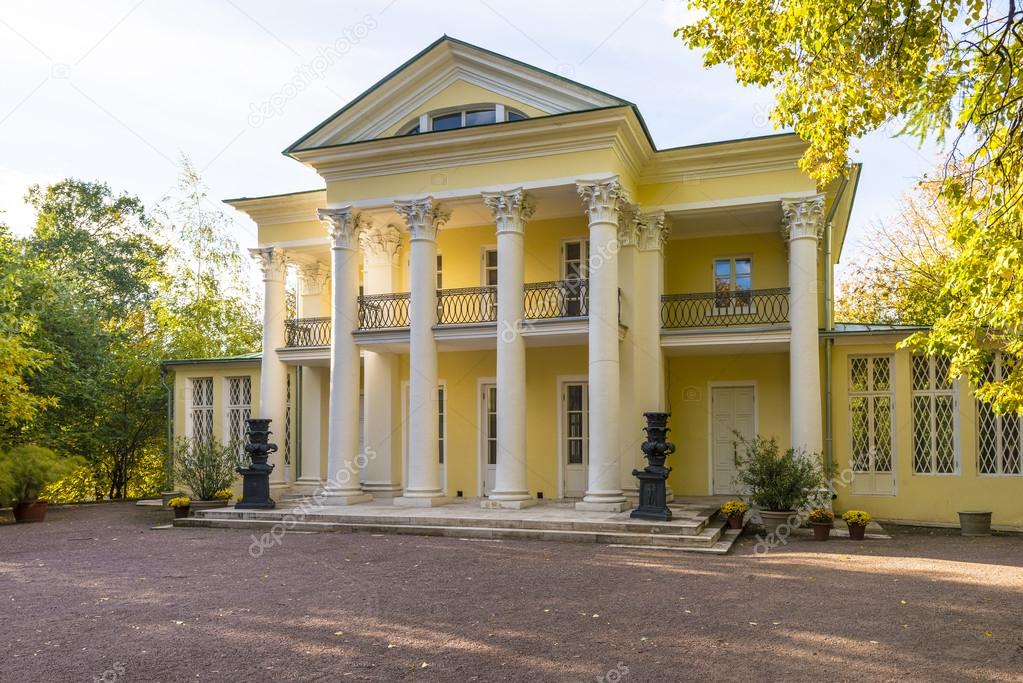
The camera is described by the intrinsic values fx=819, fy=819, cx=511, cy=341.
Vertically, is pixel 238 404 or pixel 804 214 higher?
pixel 804 214

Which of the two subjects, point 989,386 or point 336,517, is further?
point 336,517

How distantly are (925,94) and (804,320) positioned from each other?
7724 mm

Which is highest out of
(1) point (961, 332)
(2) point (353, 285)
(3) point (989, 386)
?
(2) point (353, 285)

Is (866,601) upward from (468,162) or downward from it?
downward

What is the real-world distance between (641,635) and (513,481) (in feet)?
23.9

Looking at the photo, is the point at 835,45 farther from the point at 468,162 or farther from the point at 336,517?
the point at 336,517

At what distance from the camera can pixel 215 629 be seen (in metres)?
6.63

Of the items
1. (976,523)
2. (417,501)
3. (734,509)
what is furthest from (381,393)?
(976,523)

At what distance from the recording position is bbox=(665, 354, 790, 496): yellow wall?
15664mm

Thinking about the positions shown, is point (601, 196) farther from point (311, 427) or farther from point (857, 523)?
point (311, 427)

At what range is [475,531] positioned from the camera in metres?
12.3

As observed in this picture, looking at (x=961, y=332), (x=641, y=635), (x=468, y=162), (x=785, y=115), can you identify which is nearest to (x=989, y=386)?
(x=961, y=332)

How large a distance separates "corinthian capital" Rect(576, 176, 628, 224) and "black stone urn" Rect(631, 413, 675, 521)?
3.47m

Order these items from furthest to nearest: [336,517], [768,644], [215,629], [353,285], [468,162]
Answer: [353,285] → [468,162] → [336,517] → [215,629] → [768,644]
